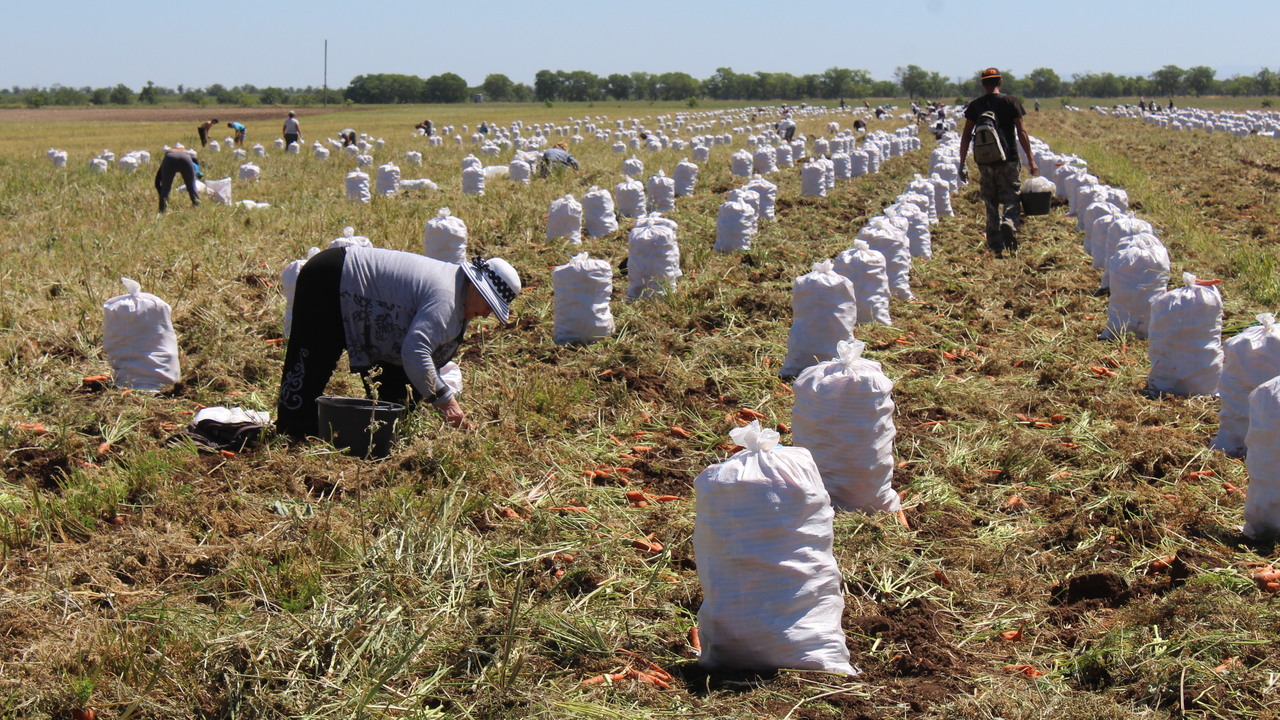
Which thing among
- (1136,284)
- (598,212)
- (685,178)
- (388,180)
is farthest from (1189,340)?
(388,180)

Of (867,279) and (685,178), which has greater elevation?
(685,178)

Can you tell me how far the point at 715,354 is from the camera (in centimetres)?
689

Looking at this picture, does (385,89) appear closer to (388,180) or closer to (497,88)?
(497,88)

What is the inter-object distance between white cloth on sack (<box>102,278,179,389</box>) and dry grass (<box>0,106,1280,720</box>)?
0.21 meters

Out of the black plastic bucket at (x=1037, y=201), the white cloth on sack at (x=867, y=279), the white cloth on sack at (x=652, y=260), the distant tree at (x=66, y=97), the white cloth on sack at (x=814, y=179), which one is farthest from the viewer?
the distant tree at (x=66, y=97)

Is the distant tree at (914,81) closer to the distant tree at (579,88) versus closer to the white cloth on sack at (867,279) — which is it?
the distant tree at (579,88)

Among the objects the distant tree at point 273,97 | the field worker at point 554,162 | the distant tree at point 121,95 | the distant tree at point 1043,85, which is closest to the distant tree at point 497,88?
the distant tree at point 273,97


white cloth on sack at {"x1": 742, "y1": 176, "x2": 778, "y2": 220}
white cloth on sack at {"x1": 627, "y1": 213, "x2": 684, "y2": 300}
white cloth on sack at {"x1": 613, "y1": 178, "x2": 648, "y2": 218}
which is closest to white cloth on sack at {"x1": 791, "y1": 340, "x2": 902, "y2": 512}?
white cloth on sack at {"x1": 627, "y1": 213, "x2": 684, "y2": 300}

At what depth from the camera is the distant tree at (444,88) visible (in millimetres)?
105562

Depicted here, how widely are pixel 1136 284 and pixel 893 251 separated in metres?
1.89

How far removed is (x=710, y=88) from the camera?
386 feet

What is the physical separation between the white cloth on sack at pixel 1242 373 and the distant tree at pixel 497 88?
111045mm

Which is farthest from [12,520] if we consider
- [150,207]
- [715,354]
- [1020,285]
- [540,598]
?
[150,207]

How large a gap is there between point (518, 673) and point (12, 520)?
96.7 inches
